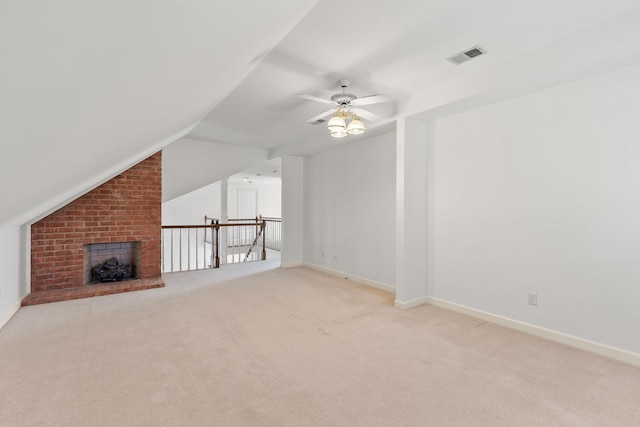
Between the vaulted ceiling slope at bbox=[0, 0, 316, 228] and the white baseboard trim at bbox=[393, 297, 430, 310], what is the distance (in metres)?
3.03

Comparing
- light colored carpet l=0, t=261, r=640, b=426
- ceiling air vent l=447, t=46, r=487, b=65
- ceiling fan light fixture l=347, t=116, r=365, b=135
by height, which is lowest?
light colored carpet l=0, t=261, r=640, b=426

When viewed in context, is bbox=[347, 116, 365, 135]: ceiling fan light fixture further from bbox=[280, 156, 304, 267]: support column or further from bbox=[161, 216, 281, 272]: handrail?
bbox=[161, 216, 281, 272]: handrail

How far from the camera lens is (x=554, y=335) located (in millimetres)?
2768

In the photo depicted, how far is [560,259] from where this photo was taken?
108 inches

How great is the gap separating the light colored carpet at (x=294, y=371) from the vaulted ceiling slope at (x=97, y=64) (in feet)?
4.30

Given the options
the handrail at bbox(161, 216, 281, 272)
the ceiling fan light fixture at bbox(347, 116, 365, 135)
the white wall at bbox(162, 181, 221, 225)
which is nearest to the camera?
the ceiling fan light fixture at bbox(347, 116, 365, 135)

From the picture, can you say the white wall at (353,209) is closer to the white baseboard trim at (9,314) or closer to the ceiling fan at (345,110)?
the ceiling fan at (345,110)

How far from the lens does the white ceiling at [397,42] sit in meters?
2.01

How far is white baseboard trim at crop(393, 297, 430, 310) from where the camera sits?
363cm

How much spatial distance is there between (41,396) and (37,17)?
239 cm

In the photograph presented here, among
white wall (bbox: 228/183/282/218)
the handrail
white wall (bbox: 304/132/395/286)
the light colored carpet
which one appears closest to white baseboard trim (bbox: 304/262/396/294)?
white wall (bbox: 304/132/395/286)

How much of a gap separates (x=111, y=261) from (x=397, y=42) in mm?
5081

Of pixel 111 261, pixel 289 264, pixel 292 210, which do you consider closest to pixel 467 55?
pixel 292 210

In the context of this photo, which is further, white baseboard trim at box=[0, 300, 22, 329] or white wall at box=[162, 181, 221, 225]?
white wall at box=[162, 181, 221, 225]
